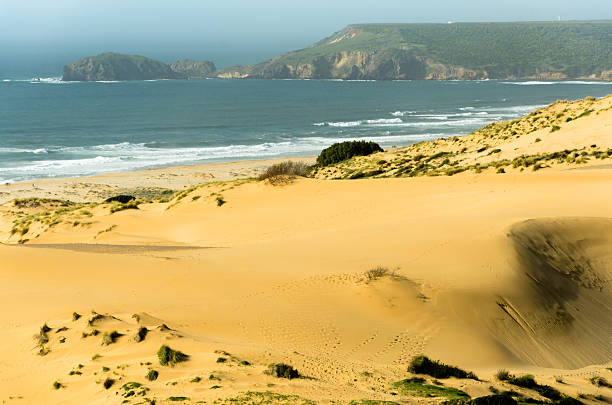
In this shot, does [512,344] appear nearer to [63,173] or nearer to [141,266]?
[141,266]

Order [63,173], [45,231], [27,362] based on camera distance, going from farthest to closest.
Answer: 1. [63,173]
2. [45,231]
3. [27,362]

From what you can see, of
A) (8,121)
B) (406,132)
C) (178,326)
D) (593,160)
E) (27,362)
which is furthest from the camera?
(8,121)

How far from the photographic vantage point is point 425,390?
788 cm

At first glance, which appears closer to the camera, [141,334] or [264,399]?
[264,399]

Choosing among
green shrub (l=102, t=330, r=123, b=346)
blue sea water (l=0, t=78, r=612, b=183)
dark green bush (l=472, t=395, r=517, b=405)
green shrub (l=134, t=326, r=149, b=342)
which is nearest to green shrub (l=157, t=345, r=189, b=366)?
green shrub (l=134, t=326, r=149, b=342)

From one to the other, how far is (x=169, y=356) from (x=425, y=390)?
3458 mm

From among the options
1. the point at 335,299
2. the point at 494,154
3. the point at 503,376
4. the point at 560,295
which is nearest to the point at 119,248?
the point at 335,299

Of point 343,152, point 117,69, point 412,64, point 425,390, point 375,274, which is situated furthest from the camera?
point 412,64

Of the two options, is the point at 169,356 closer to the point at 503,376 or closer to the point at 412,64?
the point at 503,376

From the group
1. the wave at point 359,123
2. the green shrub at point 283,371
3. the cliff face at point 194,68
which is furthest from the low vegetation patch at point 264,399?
the cliff face at point 194,68

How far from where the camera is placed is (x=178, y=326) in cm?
1039

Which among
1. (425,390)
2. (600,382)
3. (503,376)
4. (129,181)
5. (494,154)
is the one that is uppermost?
(494,154)

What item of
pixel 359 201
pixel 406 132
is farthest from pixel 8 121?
pixel 359 201

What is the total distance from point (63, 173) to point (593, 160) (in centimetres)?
3912
